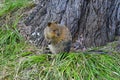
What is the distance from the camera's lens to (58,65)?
434 cm

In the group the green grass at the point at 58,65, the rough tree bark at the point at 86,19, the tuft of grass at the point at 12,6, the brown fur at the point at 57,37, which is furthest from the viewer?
the tuft of grass at the point at 12,6

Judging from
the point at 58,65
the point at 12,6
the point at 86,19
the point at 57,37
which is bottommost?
the point at 58,65

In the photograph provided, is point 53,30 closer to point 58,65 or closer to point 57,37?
point 57,37

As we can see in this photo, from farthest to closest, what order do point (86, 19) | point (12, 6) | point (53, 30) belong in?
point (12, 6) < point (86, 19) < point (53, 30)

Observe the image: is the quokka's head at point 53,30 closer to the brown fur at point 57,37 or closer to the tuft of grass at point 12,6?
the brown fur at point 57,37

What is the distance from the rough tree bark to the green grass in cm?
20

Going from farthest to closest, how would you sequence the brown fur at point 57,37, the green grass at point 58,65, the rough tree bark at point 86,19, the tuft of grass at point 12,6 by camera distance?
1. the tuft of grass at point 12,6
2. the rough tree bark at point 86,19
3. the brown fur at point 57,37
4. the green grass at point 58,65

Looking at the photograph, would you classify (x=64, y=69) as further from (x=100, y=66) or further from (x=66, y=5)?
(x=66, y=5)

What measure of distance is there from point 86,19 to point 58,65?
2.76 feet

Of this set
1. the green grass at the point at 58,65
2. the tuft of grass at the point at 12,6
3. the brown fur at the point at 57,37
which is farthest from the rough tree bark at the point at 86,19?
the tuft of grass at the point at 12,6

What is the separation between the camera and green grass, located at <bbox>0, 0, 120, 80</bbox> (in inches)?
166

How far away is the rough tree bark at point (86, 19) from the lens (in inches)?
187

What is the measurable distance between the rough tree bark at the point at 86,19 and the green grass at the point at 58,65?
196mm

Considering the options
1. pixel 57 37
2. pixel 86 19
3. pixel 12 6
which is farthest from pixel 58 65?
pixel 12 6
